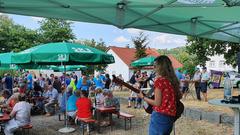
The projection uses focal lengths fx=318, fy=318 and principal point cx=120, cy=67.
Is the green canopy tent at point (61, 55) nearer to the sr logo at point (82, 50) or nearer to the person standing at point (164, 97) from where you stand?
the sr logo at point (82, 50)

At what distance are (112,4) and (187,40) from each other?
2302 centimetres

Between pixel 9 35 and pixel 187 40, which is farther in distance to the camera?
pixel 9 35

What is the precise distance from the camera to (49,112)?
12.9m

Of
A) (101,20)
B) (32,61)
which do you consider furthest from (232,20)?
(32,61)

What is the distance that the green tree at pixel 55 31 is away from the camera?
4715 cm

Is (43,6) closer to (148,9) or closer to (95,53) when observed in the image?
(148,9)

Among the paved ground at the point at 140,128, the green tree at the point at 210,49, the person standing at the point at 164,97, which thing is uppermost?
the green tree at the point at 210,49

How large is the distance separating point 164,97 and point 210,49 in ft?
75.3

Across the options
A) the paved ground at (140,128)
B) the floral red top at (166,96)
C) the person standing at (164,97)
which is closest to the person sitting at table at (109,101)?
the paved ground at (140,128)

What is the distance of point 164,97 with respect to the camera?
4191 mm

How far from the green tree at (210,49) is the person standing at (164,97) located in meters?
20.8

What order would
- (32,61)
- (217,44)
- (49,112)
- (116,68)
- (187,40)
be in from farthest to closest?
(116,68)
(187,40)
(217,44)
(49,112)
(32,61)

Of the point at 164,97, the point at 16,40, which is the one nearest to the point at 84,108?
the point at 164,97

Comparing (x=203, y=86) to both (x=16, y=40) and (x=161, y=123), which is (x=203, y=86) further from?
(x=16, y=40)
